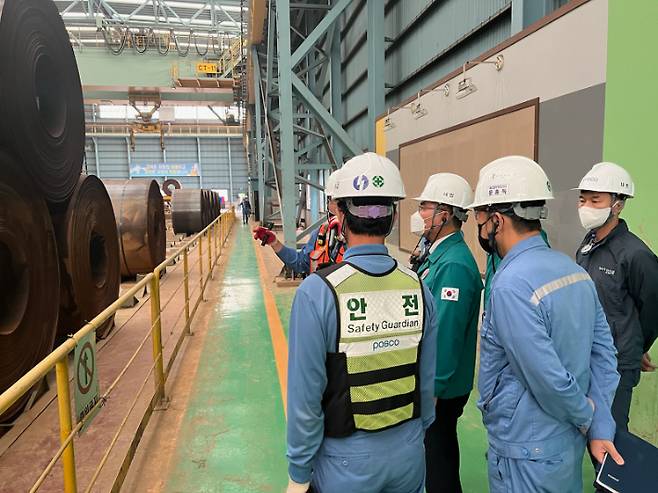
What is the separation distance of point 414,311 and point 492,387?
49cm

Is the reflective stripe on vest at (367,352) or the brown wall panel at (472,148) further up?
the brown wall panel at (472,148)

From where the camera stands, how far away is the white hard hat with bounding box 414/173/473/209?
8.66 ft

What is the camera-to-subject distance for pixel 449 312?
227cm

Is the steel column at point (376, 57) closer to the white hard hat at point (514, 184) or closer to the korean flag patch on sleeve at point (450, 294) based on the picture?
the korean flag patch on sleeve at point (450, 294)

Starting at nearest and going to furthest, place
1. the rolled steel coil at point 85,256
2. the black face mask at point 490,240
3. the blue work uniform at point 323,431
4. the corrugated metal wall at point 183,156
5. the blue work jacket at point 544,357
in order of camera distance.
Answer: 1. the blue work uniform at point 323,431
2. the blue work jacket at point 544,357
3. the black face mask at point 490,240
4. the rolled steel coil at point 85,256
5. the corrugated metal wall at point 183,156

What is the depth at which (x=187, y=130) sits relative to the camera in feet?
142

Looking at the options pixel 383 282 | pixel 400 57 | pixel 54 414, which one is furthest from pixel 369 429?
pixel 400 57

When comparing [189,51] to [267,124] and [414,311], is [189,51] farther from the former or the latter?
[414,311]

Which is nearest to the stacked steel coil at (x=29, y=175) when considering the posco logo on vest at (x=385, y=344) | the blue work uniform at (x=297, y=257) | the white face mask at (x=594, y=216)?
the blue work uniform at (x=297, y=257)

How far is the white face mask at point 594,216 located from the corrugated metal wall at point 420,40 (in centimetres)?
325

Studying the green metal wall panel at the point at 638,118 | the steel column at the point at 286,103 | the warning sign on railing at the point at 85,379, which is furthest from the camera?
the steel column at the point at 286,103

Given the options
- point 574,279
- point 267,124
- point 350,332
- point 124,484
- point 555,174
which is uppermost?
point 267,124

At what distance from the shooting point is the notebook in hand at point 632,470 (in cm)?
159

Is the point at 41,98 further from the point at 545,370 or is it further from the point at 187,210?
the point at 187,210
